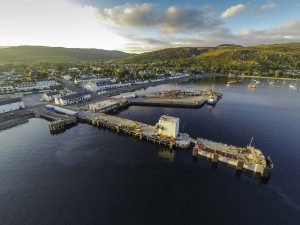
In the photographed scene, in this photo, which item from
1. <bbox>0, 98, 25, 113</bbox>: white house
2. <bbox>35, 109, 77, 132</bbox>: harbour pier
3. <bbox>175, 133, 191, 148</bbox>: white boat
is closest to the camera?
<bbox>175, 133, 191, 148</bbox>: white boat

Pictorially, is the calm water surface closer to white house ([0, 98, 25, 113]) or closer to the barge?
the barge

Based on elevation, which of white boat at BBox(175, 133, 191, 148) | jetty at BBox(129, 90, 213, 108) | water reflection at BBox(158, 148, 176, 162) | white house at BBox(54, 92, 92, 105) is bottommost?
water reflection at BBox(158, 148, 176, 162)

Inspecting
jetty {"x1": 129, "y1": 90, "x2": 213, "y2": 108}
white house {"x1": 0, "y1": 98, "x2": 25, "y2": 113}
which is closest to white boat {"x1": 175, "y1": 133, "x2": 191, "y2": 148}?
jetty {"x1": 129, "y1": 90, "x2": 213, "y2": 108}

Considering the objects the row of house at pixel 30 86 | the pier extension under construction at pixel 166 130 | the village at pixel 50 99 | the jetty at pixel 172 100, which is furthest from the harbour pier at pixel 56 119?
the row of house at pixel 30 86

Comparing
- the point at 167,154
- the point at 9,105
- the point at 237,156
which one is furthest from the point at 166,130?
the point at 9,105

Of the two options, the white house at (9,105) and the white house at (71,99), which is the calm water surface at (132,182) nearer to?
the white house at (9,105)

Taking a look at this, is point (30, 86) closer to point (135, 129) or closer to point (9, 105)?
point (9, 105)
